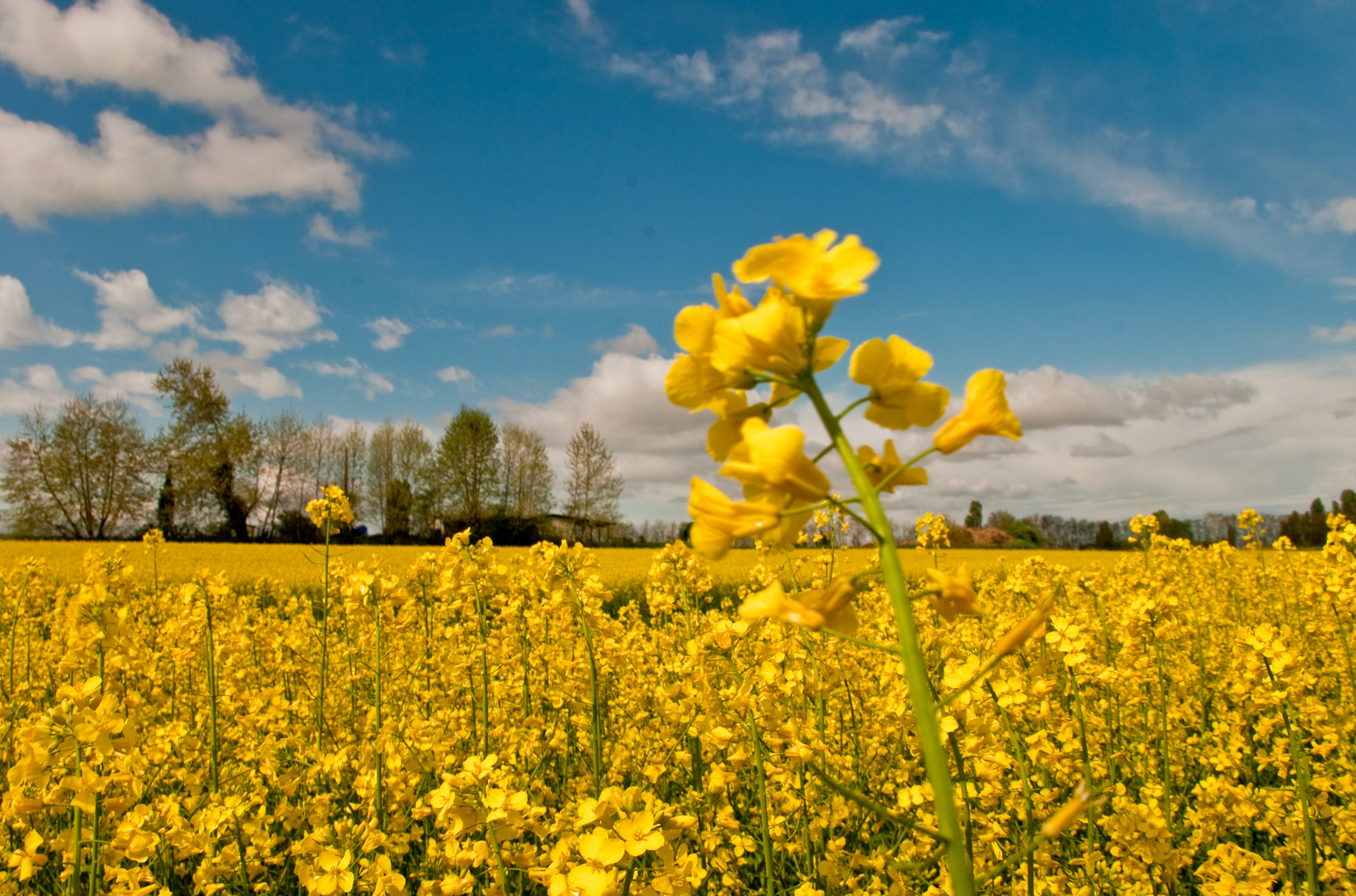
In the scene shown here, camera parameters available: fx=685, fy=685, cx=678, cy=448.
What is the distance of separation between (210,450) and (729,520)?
3892cm

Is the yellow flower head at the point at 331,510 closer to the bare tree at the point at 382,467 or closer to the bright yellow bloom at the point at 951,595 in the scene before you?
the bright yellow bloom at the point at 951,595

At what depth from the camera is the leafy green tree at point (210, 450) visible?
106 feet

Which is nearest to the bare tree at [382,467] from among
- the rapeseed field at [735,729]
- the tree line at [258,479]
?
the tree line at [258,479]

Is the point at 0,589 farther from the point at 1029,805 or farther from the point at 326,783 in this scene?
the point at 1029,805

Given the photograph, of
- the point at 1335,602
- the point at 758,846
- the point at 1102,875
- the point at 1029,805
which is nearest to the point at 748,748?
the point at 758,846

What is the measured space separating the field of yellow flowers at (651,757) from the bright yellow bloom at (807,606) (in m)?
0.03

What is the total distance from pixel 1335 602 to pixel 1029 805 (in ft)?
7.47

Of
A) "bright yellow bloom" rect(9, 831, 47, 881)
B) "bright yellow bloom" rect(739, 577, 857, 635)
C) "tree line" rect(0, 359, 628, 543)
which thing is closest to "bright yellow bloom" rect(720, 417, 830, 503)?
"bright yellow bloom" rect(739, 577, 857, 635)

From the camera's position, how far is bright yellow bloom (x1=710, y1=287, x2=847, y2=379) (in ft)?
2.74

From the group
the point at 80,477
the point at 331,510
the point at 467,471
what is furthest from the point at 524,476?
the point at 331,510

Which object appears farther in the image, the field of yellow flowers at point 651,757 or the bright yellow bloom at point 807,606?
the field of yellow flowers at point 651,757

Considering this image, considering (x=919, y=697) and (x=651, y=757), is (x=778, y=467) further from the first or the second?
(x=651, y=757)

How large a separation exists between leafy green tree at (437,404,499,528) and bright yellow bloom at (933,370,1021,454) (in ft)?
120

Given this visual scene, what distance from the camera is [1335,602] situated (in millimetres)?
3072
